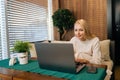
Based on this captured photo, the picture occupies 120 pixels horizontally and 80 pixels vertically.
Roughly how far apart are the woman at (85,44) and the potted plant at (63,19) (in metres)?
1.65

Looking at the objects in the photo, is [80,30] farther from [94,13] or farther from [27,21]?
[94,13]

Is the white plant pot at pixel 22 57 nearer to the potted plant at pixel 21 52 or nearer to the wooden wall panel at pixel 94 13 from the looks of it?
the potted plant at pixel 21 52

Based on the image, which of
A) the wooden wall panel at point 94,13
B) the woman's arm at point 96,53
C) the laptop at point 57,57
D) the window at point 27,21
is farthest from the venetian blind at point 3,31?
the wooden wall panel at point 94,13

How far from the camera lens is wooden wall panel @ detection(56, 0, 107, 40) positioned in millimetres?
3580

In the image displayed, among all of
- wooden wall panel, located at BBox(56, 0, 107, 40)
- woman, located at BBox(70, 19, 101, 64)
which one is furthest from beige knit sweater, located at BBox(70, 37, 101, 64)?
wooden wall panel, located at BBox(56, 0, 107, 40)

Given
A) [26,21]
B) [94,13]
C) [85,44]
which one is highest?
[94,13]

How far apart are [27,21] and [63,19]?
962 mm

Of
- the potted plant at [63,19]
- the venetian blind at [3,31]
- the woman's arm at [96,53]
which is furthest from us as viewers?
the potted plant at [63,19]

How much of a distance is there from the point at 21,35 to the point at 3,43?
429mm

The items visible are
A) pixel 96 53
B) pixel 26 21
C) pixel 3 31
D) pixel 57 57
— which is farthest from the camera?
pixel 26 21

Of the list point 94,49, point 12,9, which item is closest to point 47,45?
point 94,49

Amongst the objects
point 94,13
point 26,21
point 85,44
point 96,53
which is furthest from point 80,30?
point 94,13

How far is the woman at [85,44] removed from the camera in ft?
5.90

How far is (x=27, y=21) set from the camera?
2.97 meters
